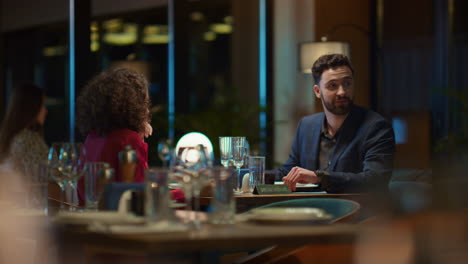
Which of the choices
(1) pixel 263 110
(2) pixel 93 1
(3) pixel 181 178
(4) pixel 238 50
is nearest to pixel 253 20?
(4) pixel 238 50

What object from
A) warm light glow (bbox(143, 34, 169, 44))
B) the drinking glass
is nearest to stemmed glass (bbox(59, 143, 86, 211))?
the drinking glass

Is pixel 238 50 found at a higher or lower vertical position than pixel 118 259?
higher

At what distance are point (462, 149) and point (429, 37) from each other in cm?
166

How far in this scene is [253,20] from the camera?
8.30m

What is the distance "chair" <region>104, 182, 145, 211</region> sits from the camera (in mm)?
2469

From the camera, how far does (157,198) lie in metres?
2.01

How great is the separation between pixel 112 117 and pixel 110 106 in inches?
2.6

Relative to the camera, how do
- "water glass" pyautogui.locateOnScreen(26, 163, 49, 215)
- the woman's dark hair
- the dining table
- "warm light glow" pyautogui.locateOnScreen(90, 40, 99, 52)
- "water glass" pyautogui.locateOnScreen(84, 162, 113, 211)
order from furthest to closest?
"warm light glow" pyautogui.locateOnScreen(90, 40, 99, 52), the woman's dark hair, "water glass" pyautogui.locateOnScreen(26, 163, 49, 215), "water glass" pyautogui.locateOnScreen(84, 162, 113, 211), the dining table

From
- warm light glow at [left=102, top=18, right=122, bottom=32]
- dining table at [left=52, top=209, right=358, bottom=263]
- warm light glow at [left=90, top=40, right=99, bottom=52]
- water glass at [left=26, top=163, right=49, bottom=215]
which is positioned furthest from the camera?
warm light glow at [left=102, top=18, right=122, bottom=32]

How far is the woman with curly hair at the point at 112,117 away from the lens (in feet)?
10.9

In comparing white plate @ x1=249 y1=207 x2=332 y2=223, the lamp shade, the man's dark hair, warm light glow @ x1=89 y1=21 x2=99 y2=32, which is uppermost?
warm light glow @ x1=89 y1=21 x2=99 y2=32

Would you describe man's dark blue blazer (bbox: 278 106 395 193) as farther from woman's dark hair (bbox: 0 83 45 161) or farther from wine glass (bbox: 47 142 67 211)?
woman's dark hair (bbox: 0 83 45 161)

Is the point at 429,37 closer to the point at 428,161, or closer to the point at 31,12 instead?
the point at 428,161

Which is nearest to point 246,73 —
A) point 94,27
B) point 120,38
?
point 120,38
